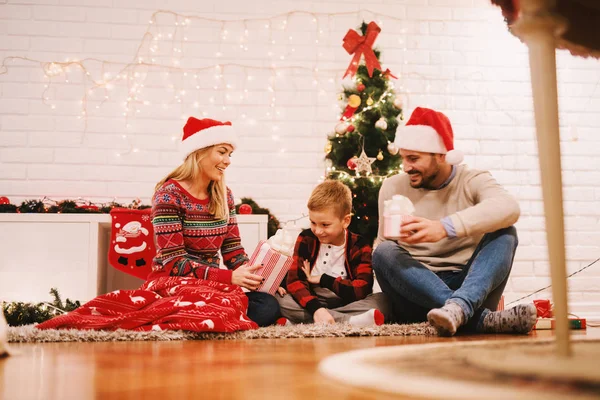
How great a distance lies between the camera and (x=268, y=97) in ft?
11.4

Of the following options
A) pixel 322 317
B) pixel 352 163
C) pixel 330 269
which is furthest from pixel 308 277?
pixel 352 163

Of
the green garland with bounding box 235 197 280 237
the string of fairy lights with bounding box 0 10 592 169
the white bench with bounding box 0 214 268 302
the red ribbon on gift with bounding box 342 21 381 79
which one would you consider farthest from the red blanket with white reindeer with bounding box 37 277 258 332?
the string of fairy lights with bounding box 0 10 592 169

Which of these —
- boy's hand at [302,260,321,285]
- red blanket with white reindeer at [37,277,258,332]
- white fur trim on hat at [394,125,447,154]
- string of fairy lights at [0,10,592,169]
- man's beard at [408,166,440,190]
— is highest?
string of fairy lights at [0,10,592,169]

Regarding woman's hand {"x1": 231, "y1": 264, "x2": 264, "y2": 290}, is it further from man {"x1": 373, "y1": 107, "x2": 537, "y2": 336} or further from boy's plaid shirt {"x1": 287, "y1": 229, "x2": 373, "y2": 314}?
man {"x1": 373, "y1": 107, "x2": 537, "y2": 336}

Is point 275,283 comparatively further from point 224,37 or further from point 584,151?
point 584,151

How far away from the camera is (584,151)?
11.8 ft

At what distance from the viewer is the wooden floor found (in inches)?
28.1

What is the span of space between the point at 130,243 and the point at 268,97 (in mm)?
1215

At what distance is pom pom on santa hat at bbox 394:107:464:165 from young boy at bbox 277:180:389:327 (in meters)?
0.33

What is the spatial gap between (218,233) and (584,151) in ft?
8.11

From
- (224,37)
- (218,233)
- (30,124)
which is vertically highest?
(224,37)

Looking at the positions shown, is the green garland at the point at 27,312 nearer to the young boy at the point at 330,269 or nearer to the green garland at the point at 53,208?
the green garland at the point at 53,208

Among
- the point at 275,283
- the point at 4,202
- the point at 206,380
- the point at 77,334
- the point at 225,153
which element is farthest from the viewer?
the point at 4,202

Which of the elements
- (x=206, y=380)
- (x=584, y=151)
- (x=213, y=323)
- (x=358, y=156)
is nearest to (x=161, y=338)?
(x=213, y=323)
